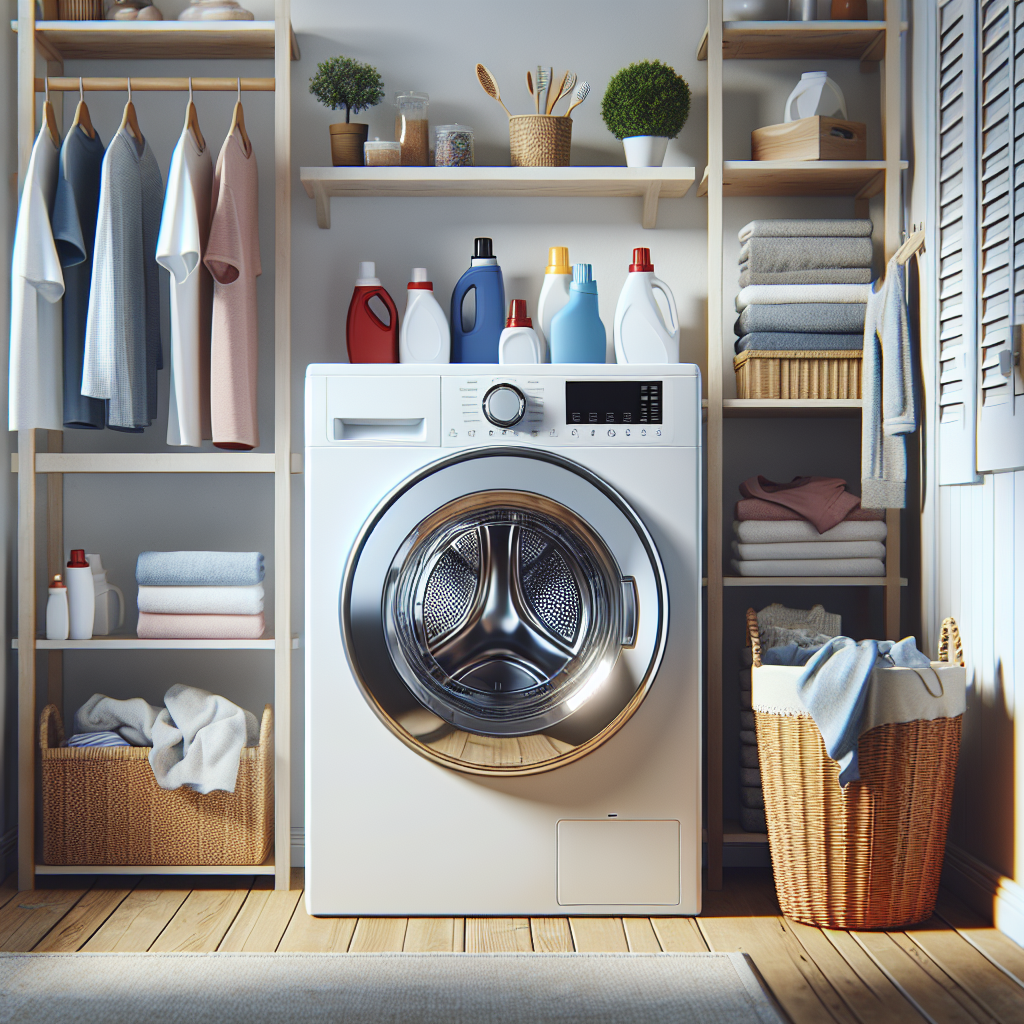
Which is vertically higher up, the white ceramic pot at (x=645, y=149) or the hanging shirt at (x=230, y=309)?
the white ceramic pot at (x=645, y=149)

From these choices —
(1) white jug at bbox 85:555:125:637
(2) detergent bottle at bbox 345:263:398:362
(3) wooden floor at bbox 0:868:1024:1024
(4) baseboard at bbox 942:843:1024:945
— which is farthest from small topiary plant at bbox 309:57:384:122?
(4) baseboard at bbox 942:843:1024:945

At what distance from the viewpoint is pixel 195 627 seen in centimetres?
204

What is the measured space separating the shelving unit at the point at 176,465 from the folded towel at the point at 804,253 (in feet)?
3.32

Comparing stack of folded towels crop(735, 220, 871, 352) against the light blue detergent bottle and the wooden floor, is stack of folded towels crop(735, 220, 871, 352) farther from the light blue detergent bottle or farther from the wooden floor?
the wooden floor

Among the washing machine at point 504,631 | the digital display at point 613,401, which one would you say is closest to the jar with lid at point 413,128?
the washing machine at point 504,631

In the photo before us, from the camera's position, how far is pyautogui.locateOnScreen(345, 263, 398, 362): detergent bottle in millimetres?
2178

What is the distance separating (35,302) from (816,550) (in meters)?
1.69

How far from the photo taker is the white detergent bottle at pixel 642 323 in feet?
6.70

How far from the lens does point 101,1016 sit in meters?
1.45

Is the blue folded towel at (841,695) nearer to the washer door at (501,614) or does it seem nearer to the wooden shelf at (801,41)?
the washer door at (501,614)

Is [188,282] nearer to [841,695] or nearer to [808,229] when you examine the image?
[808,229]

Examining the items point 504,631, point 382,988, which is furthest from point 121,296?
point 382,988

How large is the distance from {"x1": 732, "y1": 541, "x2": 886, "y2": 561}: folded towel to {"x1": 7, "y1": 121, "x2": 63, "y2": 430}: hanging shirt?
1491 mm

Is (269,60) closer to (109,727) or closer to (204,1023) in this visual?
(109,727)
